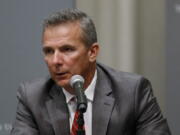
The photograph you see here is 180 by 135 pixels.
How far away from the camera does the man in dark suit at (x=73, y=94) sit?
212 centimetres

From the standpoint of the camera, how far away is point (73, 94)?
2273 millimetres

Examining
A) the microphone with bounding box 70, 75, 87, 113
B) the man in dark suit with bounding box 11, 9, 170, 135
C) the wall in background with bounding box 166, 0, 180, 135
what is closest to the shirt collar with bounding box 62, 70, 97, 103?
the man in dark suit with bounding box 11, 9, 170, 135

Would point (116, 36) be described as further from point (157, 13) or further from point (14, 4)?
point (14, 4)

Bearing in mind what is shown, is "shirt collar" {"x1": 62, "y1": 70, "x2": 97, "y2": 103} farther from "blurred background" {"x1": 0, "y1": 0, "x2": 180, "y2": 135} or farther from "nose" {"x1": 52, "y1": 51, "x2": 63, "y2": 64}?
"blurred background" {"x1": 0, "y1": 0, "x2": 180, "y2": 135}

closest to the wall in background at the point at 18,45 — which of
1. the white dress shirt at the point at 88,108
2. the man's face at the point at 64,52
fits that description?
the white dress shirt at the point at 88,108

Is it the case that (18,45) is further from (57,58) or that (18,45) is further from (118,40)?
(57,58)

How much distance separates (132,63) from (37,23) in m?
0.72

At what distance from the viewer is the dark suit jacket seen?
2.21 metres

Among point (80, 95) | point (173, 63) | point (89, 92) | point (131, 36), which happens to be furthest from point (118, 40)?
point (80, 95)

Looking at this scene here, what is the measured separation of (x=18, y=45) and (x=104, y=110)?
114 cm

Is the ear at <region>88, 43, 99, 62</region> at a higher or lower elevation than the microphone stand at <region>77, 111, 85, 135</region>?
higher

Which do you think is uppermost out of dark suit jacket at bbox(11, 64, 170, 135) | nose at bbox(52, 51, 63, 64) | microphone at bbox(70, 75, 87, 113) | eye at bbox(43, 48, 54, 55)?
eye at bbox(43, 48, 54, 55)

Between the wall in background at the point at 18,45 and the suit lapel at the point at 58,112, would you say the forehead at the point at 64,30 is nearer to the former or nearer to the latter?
the suit lapel at the point at 58,112

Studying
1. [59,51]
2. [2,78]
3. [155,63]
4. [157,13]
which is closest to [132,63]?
[155,63]
